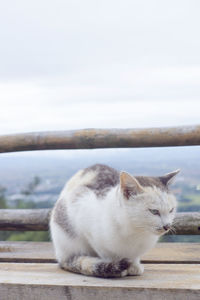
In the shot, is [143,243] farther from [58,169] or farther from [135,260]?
[58,169]

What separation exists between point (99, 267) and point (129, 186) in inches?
11.9

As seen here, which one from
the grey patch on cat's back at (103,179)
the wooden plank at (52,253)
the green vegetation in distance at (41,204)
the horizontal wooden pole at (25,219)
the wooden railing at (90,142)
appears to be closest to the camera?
the grey patch on cat's back at (103,179)

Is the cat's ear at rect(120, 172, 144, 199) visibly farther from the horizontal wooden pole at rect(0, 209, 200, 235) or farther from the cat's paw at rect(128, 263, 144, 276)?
the horizontal wooden pole at rect(0, 209, 200, 235)

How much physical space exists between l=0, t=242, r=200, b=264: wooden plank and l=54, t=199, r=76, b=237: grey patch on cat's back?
0.83 feet

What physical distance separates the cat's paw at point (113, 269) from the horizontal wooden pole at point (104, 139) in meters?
0.90

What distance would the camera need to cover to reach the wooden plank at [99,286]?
4.19ft

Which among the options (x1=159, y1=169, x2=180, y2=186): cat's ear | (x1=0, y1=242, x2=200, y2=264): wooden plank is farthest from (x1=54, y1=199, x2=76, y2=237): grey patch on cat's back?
(x1=159, y1=169, x2=180, y2=186): cat's ear

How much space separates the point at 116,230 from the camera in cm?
143

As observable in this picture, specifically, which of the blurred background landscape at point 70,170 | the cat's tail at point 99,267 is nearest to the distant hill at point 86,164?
the blurred background landscape at point 70,170

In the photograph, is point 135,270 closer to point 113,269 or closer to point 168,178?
point 113,269

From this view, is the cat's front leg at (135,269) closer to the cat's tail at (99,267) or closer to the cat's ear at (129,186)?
the cat's tail at (99,267)

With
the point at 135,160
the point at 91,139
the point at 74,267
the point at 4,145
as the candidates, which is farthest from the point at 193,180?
the point at 4,145

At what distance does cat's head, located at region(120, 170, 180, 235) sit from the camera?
137 cm

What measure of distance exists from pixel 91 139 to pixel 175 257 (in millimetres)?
788
